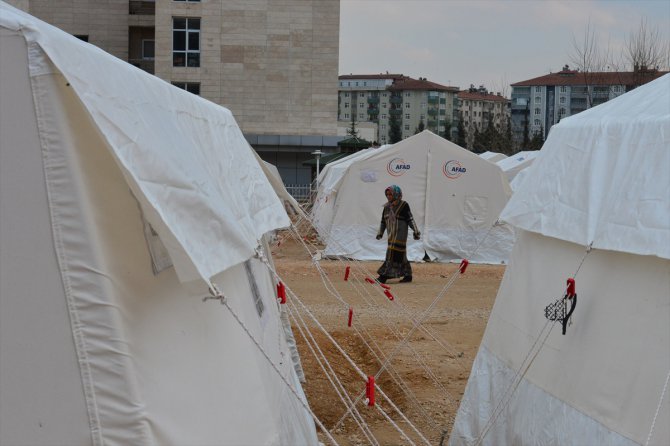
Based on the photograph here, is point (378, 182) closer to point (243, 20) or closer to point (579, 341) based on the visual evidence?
point (579, 341)

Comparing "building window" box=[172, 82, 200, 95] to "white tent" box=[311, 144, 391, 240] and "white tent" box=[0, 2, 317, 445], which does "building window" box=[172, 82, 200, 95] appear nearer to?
"white tent" box=[311, 144, 391, 240]

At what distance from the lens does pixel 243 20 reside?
45438 mm

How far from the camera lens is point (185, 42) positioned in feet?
148

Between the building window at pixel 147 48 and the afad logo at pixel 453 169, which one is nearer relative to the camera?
the afad logo at pixel 453 169

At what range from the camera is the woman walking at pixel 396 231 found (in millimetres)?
16312

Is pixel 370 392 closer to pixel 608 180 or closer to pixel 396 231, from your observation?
pixel 608 180

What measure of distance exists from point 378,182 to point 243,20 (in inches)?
1040

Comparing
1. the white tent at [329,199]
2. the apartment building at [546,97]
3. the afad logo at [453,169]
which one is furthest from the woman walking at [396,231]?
the apartment building at [546,97]

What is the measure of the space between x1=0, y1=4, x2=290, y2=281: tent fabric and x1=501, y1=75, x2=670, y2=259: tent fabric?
2.18 m

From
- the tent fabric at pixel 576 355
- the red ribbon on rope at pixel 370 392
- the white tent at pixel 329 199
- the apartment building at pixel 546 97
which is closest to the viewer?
the red ribbon on rope at pixel 370 392

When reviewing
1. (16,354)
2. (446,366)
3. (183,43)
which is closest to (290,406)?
(16,354)

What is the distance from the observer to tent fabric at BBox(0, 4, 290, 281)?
3.44 meters

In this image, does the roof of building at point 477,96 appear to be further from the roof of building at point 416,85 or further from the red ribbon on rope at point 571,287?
the red ribbon on rope at point 571,287

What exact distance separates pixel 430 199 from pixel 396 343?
948 cm
